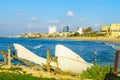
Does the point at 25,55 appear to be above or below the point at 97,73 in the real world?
above

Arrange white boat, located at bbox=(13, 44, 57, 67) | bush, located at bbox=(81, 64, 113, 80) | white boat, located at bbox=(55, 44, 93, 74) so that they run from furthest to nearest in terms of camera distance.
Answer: white boat, located at bbox=(13, 44, 57, 67)
white boat, located at bbox=(55, 44, 93, 74)
bush, located at bbox=(81, 64, 113, 80)

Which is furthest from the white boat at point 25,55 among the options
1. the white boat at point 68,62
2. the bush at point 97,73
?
the bush at point 97,73

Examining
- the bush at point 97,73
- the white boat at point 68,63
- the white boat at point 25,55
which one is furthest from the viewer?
the white boat at point 25,55

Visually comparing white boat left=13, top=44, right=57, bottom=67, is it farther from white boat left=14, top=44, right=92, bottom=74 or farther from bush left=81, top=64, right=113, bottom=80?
bush left=81, top=64, right=113, bottom=80

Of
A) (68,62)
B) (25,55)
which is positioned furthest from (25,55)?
(68,62)

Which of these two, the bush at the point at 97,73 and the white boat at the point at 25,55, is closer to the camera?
the bush at the point at 97,73

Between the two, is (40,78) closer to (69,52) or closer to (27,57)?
(69,52)

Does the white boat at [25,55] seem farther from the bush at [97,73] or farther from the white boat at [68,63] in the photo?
the bush at [97,73]

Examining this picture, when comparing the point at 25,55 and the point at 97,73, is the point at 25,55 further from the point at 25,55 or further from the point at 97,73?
the point at 97,73

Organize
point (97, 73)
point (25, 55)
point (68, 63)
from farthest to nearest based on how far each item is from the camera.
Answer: point (25, 55), point (68, 63), point (97, 73)

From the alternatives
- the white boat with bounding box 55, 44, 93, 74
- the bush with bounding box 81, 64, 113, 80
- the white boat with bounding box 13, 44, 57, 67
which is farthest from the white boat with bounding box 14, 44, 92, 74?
the bush with bounding box 81, 64, 113, 80

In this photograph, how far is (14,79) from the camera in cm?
1848

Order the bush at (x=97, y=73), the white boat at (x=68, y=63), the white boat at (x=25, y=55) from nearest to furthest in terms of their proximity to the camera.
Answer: the bush at (x=97, y=73) < the white boat at (x=68, y=63) < the white boat at (x=25, y=55)

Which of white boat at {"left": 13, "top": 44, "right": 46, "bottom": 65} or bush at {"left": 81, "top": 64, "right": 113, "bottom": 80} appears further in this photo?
white boat at {"left": 13, "top": 44, "right": 46, "bottom": 65}
